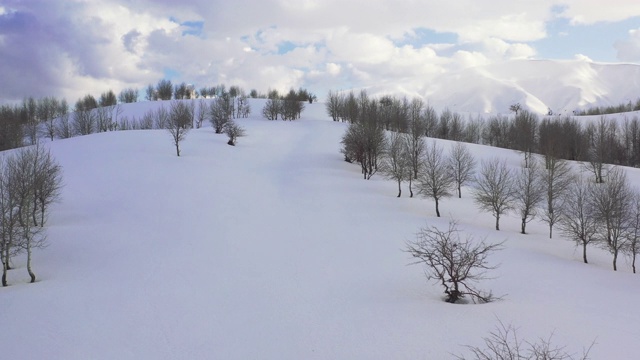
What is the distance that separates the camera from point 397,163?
4991 centimetres

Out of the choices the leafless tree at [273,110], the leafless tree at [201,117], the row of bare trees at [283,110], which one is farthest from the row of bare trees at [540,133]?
the leafless tree at [201,117]

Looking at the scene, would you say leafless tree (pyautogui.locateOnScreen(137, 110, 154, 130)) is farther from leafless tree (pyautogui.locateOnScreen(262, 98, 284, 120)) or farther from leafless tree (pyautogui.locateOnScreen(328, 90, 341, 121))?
leafless tree (pyautogui.locateOnScreen(328, 90, 341, 121))

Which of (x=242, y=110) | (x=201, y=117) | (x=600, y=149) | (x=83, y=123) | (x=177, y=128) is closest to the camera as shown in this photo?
(x=177, y=128)

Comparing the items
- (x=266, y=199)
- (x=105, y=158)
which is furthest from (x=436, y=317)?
(x=105, y=158)

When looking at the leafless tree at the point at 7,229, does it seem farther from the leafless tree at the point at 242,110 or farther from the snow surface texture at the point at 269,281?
the leafless tree at the point at 242,110

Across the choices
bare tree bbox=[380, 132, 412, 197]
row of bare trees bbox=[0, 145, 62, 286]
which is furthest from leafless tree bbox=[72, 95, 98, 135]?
bare tree bbox=[380, 132, 412, 197]

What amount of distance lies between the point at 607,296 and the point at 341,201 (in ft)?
81.9

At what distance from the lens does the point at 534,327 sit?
13.8 m

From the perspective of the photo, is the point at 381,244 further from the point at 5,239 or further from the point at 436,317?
the point at 5,239

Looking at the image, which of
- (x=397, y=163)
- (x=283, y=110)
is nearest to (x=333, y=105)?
(x=283, y=110)

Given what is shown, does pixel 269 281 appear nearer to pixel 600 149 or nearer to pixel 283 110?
pixel 600 149

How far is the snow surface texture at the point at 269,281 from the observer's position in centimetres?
1401

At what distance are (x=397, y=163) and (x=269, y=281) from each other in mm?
32806

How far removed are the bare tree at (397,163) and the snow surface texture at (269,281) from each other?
8.44 feet
